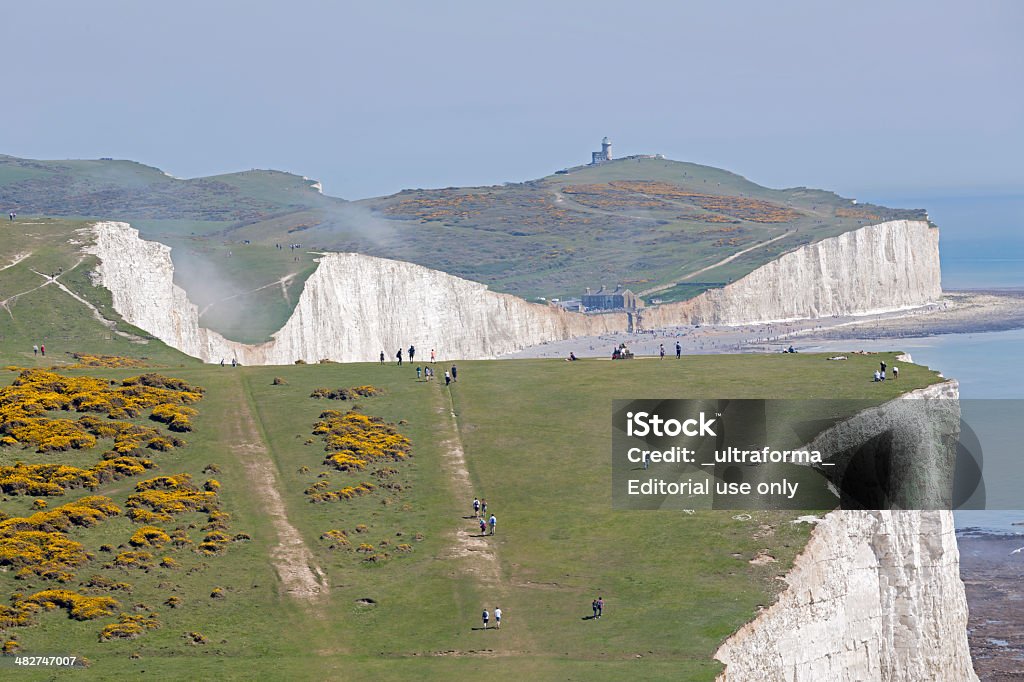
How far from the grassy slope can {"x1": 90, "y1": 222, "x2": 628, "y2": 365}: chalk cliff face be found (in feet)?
119

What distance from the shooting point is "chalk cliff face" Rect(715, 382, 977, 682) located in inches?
2159

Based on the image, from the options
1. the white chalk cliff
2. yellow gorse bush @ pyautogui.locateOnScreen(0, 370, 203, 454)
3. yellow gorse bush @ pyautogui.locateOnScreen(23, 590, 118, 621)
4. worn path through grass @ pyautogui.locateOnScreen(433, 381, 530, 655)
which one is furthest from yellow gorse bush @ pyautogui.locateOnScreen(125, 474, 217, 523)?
the white chalk cliff

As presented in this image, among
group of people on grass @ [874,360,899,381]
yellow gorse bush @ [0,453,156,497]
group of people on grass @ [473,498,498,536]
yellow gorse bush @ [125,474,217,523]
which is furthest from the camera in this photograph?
group of people on grass @ [874,360,899,381]

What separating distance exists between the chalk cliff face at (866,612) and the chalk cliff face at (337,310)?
71.5 metres

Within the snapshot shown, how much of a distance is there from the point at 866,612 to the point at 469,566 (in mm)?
18177

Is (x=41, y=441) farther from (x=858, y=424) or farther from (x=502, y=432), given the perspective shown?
(x=858, y=424)

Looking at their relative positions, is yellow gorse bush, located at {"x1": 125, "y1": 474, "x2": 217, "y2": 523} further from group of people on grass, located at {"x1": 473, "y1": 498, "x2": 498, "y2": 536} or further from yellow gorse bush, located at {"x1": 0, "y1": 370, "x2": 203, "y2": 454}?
group of people on grass, located at {"x1": 473, "y1": 498, "x2": 498, "y2": 536}

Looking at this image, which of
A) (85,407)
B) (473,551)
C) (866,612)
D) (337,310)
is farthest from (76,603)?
(337,310)

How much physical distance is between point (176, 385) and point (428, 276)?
99.4 m

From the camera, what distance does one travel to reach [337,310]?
15562 centimetres

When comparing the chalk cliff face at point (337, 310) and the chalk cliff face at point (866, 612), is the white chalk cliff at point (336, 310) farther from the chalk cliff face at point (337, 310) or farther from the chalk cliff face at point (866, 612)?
the chalk cliff face at point (866, 612)

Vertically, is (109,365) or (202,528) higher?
(109,365)

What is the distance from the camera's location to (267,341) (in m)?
133

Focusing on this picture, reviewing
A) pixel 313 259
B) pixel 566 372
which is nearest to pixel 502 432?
pixel 566 372
